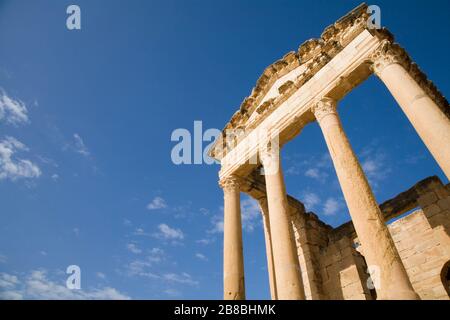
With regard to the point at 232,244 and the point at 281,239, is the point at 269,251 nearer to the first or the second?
the point at 232,244

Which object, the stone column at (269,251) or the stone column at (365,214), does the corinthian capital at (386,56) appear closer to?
the stone column at (365,214)

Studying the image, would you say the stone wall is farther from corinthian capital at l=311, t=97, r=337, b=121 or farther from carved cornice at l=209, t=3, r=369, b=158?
corinthian capital at l=311, t=97, r=337, b=121

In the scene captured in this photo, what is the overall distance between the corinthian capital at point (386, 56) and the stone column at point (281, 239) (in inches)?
178

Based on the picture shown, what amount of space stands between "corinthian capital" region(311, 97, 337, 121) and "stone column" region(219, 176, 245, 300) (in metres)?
4.86

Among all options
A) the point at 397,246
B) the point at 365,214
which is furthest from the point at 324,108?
the point at 397,246

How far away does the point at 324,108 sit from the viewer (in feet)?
32.3

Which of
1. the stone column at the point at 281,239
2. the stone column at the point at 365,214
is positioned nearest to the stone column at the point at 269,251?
the stone column at the point at 281,239

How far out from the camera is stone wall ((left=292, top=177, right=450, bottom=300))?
11305mm

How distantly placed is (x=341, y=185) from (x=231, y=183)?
228 inches

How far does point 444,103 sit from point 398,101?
615 centimetres

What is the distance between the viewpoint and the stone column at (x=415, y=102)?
676cm
